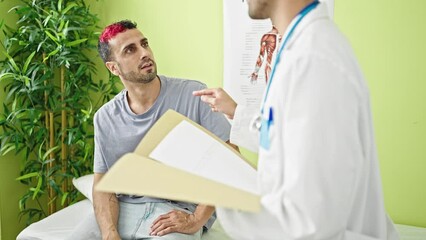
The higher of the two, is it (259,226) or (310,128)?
(310,128)

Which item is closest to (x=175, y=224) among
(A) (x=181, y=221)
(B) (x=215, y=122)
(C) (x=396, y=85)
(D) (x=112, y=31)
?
(A) (x=181, y=221)

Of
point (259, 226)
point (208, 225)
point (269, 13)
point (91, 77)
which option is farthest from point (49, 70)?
point (259, 226)

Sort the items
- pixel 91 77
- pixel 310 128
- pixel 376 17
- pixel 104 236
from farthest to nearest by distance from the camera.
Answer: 1. pixel 91 77
2. pixel 376 17
3. pixel 104 236
4. pixel 310 128

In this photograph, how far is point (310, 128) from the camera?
876 mm

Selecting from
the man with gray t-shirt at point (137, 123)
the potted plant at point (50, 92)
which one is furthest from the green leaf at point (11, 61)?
the man with gray t-shirt at point (137, 123)

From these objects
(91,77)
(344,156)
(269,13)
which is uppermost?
(269,13)

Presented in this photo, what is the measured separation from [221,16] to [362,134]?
1.77 meters

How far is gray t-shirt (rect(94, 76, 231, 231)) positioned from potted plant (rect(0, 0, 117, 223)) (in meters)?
0.55

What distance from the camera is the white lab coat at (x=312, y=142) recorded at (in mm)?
879

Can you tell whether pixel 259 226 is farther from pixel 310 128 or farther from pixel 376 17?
pixel 376 17

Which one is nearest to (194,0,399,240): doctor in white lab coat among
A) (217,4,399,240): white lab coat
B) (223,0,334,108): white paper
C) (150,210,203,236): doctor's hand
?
(217,4,399,240): white lab coat

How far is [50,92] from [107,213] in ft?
3.12

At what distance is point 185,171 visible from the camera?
36.1 inches

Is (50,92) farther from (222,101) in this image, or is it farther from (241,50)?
(222,101)
